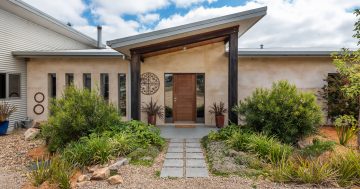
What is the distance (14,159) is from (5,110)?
3592 mm

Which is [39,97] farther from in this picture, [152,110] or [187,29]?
[187,29]

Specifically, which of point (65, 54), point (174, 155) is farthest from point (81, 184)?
point (65, 54)

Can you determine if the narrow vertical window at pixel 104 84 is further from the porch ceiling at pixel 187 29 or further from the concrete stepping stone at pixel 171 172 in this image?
the concrete stepping stone at pixel 171 172

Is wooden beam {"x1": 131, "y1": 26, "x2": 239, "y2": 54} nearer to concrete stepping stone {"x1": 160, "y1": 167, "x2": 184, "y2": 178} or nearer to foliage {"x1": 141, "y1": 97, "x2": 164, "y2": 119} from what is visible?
foliage {"x1": 141, "y1": 97, "x2": 164, "y2": 119}

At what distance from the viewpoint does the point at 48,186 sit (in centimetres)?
352

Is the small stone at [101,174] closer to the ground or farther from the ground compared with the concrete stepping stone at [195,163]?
farther from the ground

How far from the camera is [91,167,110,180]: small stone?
3.93 meters

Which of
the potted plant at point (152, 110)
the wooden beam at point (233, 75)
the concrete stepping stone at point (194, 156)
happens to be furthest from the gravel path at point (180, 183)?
the potted plant at point (152, 110)

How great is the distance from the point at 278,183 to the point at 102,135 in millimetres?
3768

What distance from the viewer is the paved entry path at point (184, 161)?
4301 millimetres

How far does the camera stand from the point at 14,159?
226 inches

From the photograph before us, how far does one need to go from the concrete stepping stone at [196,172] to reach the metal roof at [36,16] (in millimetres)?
8306

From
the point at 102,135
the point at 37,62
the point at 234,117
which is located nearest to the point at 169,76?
the point at 234,117

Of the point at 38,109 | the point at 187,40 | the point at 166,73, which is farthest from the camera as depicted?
the point at 38,109
